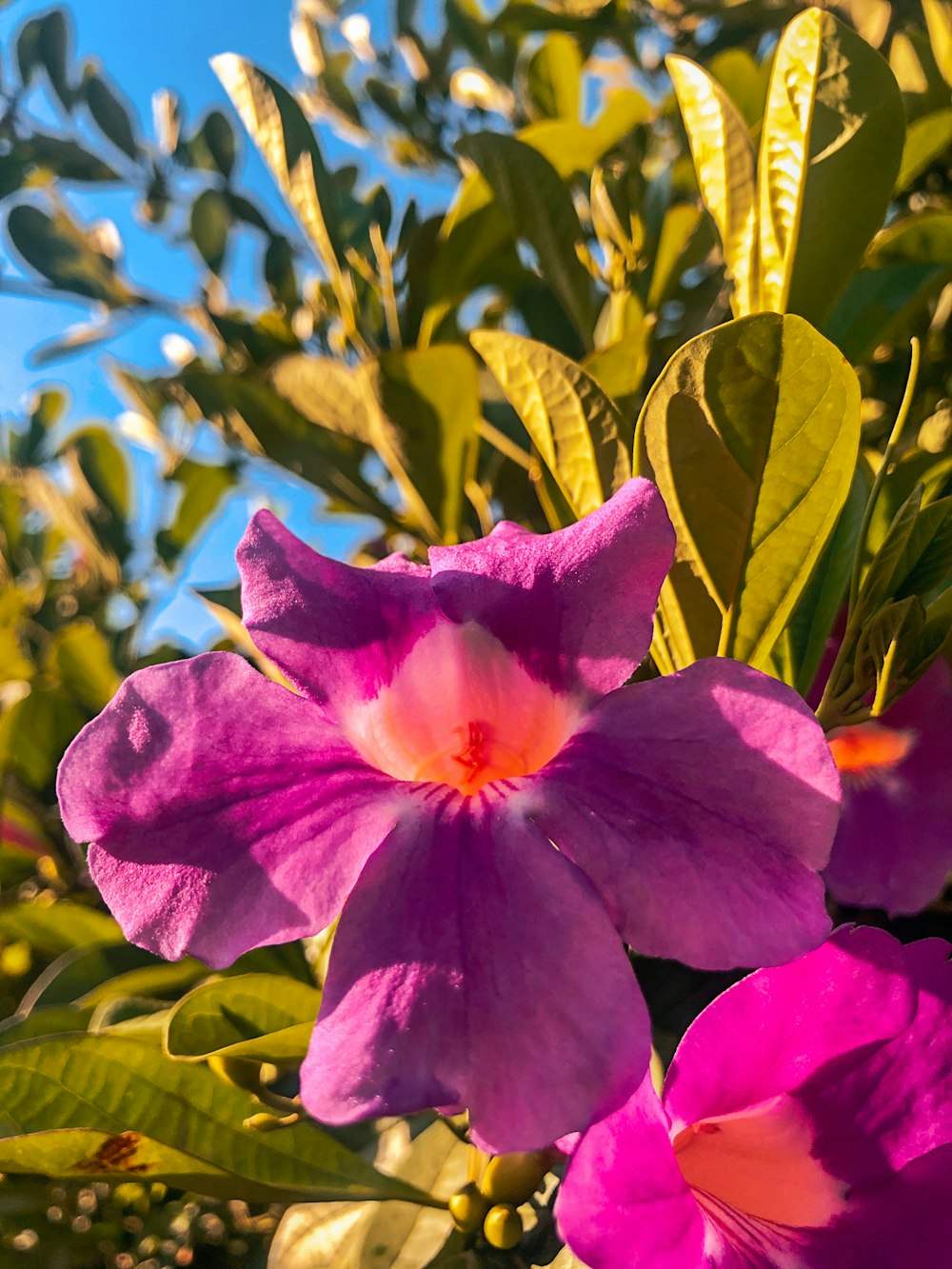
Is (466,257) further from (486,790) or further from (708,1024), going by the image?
(708,1024)

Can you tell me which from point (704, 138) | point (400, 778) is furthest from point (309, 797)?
point (704, 138)

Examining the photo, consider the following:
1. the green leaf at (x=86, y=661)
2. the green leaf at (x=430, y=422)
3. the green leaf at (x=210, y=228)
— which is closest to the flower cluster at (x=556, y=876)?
the green leaf at (x=430, y=422)

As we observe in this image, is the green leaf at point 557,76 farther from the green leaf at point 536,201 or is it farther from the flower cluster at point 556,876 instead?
the flower cluster at point 556,876

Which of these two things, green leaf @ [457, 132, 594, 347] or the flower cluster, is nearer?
the flower cluster

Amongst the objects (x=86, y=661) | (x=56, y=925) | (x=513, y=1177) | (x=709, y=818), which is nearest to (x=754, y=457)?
(x=709, y=818)

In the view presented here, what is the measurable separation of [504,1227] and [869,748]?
0.44 metres

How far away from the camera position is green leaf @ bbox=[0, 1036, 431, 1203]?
0.64 m

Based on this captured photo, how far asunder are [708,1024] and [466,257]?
108 cm

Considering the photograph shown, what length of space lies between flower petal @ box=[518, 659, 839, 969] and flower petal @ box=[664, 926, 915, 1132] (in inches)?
4.2

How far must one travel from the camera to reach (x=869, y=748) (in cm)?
75

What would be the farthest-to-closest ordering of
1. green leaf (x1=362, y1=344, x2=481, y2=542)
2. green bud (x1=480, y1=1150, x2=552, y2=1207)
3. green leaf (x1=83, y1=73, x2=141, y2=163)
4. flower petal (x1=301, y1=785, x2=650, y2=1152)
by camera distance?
green leaf (x1=83, y1=73, x2=141, y2=163)
green leaf (x1=362, y1=344, x2=481, y2=542)
green bud (x1=480, y1=1150, x2=552, y2=1207)
flower petal (x1=301, y1=785, x2=650, y2=1152)

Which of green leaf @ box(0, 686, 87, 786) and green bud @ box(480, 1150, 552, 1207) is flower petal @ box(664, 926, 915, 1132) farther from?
green leaf @ box(0, 686, 87, 786)

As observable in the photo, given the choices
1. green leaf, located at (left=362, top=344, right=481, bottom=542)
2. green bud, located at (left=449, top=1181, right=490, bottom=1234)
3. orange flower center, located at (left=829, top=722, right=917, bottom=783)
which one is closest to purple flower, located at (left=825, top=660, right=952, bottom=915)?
orange flower center, located at (left=829, top=722, right=917, bottom=783)

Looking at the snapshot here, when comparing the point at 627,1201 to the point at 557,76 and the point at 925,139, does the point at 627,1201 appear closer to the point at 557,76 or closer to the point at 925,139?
the point at 925,139
